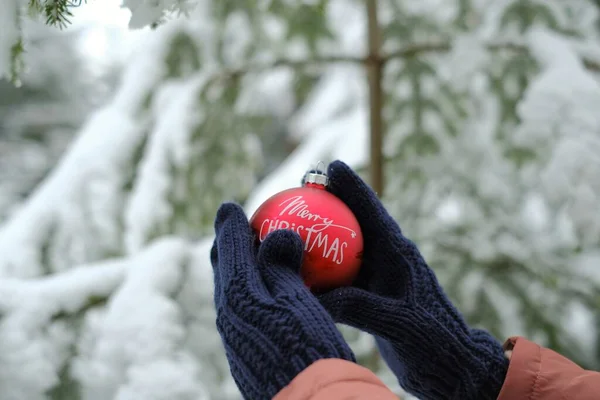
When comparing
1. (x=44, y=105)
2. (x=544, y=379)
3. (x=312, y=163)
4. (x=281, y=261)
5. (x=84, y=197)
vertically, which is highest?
(x=44, y=105)

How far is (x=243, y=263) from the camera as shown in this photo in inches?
29.8

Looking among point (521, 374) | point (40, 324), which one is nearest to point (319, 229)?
point (521, 374)

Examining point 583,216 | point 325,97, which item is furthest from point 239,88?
point 325,97

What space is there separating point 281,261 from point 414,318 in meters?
0.21

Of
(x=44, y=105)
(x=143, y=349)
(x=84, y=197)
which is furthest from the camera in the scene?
(x=44, y=105)

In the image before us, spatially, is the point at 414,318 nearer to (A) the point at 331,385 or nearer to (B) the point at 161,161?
(A) the point at 331,385

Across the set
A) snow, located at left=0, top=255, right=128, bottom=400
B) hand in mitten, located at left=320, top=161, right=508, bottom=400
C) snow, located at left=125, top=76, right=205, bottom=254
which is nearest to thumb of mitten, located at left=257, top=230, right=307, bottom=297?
hand in mitten, located at left=320, top=161, right=508, bottom=400

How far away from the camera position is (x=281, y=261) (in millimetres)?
793

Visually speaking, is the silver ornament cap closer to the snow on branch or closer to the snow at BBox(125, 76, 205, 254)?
the snow on branch

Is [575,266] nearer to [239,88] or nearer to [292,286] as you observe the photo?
[239,88]

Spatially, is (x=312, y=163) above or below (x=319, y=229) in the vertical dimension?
above

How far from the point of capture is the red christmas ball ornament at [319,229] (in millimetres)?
814

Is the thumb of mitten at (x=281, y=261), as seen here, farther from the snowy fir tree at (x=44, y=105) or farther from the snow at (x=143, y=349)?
the snowy fir tree at (x=44, y=105)

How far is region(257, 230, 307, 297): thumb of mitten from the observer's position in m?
0.76
